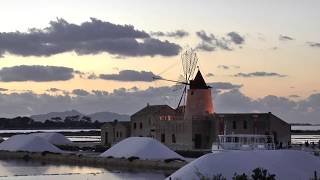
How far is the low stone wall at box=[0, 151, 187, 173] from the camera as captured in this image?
4806cm

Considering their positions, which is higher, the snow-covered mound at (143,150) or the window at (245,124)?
the window at (245,124)

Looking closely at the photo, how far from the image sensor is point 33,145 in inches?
2800

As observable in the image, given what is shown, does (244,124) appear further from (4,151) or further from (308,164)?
(4,151)

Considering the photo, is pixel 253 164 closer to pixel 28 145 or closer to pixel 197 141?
pixel 197 141

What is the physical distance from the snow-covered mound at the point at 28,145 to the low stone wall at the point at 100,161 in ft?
5.60

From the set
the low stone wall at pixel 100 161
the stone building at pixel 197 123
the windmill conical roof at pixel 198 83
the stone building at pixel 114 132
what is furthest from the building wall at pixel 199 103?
the low stone wall at pixel 100 161

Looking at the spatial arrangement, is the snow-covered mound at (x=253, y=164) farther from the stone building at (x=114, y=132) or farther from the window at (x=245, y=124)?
the stone building at (x=114, y=132)

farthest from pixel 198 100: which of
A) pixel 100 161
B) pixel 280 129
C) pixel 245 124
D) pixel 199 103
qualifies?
pixel 100 161

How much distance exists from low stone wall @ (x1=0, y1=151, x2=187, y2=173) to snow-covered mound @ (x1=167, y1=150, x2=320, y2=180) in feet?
44.8

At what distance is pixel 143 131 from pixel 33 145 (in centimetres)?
1346

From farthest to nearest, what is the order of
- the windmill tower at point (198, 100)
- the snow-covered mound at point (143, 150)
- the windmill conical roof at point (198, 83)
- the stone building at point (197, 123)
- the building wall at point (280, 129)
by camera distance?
the windmill conical roof at point (198, 83), the windmill tower at point (198, 100), the stone building at point (197, 123), the building wall at point (280, 129), the snow-covered mound at point (143, 150)

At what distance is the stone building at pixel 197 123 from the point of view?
5594 cm

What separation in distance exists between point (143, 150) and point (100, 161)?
3.95 m

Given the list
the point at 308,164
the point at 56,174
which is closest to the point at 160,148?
the point at 56,174
